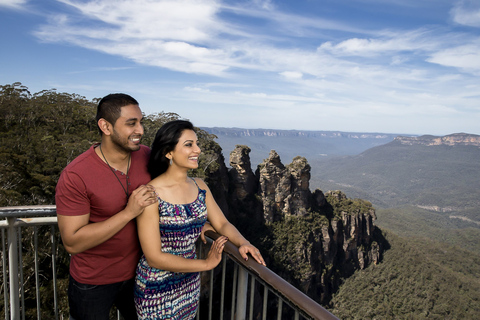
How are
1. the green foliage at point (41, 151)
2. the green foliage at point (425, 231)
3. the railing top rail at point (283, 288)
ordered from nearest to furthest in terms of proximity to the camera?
the railing top rail at point (283, 288), the green foliage at point (41, 151), the green foliage at point (425, 231)

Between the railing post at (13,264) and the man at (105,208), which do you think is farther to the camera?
the railing post at (13,264)

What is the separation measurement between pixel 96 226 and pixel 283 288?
1.09 metres

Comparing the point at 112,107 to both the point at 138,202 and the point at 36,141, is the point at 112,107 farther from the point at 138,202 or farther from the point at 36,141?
the point at 36,141

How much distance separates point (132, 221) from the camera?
1.89 meters

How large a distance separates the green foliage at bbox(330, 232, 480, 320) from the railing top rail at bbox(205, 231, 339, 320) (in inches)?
1333

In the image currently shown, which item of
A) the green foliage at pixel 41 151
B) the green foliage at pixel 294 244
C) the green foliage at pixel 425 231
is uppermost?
the green foliage at pixel 41 151

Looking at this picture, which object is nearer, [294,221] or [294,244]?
[294,244]

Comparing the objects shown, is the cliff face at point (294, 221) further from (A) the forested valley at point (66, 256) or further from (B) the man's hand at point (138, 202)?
(B) the man's hand at point (138, 202)

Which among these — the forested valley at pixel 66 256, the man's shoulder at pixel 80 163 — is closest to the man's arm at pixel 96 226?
the man's shoulder at pixel 80 163

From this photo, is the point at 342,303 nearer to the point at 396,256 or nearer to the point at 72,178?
the point at 396,256

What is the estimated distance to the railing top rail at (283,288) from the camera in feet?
4.45

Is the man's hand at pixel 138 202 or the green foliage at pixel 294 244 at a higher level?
the man's hand at pixel 138 202

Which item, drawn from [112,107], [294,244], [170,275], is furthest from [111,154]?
[294,244]

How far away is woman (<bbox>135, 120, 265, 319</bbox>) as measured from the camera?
1745 mm
